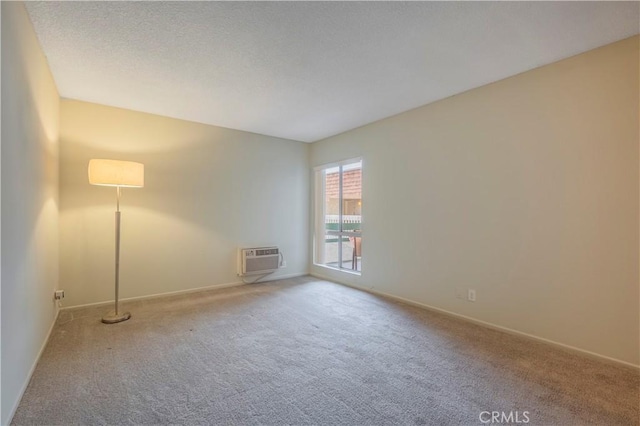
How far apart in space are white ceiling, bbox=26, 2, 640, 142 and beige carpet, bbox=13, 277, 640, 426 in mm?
2361

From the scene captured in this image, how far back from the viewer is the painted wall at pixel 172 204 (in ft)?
10.9

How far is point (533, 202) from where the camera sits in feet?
8.41

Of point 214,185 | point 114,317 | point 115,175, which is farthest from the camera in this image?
point 214,185

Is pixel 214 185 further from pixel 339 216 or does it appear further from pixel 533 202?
pixel 533 202

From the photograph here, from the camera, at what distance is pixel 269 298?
3.79 meters

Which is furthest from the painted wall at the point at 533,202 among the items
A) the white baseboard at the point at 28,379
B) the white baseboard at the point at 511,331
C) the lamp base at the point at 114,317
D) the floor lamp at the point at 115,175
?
the white baseboard at the point at 28,379

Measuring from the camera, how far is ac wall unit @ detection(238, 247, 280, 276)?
4.43 m

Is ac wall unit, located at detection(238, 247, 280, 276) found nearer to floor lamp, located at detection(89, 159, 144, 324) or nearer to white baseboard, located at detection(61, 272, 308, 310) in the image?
white baseboard, located at detection(61, 272, 308, 310)

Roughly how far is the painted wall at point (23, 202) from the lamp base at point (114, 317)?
16.4 inches

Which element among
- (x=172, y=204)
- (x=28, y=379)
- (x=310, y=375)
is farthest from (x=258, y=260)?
(x=28, y=379)

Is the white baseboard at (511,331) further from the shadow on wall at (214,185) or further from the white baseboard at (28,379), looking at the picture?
the white baseboard at (28,379)

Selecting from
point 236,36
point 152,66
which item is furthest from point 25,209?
point 236,36

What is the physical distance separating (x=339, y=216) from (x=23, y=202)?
372 cm

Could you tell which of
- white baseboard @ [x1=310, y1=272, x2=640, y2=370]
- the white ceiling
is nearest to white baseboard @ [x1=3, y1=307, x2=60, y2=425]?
the white ceiling
